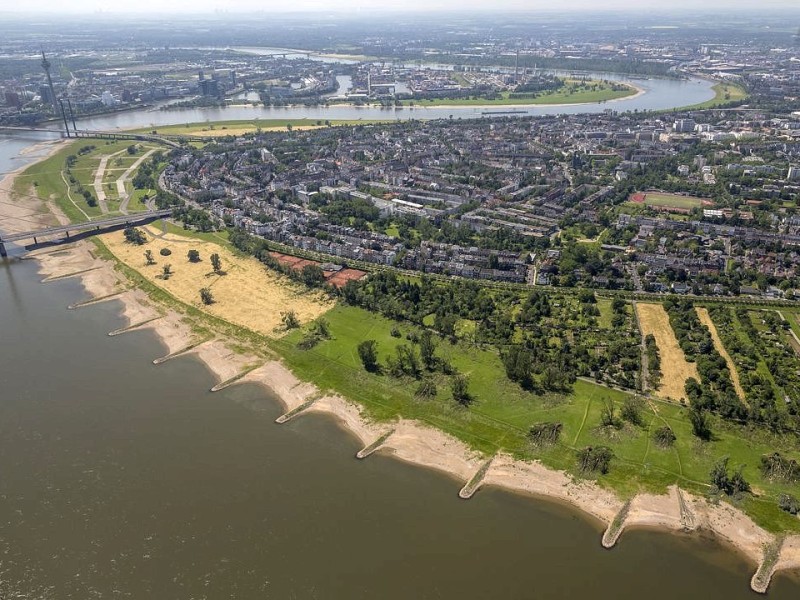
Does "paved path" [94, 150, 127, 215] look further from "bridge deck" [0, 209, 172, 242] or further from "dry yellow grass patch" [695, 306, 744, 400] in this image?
"dry yellow grass patch" [695, 306, 744, 400]

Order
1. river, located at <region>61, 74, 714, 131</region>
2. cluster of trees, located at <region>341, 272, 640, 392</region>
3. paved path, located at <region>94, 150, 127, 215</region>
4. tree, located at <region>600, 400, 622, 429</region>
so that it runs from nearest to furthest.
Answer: tree, located at <region>600, 400, 622, 429</region> < cluster of trees, located at <region>341, 272, 640, 392</region> < paved path, located at <region>94, 150, 127, 215</region> < river, located at <region>61, 74, 714, 131</region>

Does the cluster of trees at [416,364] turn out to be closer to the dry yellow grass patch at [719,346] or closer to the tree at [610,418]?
the tree at [610,418]

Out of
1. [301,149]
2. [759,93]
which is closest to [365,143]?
[301,149]

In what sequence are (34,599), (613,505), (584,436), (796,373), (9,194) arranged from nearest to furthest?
(34,599) < (613,505) < (584,436) < (796,373) < (9,194)

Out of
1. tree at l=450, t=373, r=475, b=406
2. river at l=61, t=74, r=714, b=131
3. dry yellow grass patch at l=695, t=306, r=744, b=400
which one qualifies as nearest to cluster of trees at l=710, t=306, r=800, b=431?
dry yellow grass patch at l=695, t=306, r=744, b=400

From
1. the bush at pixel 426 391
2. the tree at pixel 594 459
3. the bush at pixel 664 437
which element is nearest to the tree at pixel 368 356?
the bush at pixel 426 391

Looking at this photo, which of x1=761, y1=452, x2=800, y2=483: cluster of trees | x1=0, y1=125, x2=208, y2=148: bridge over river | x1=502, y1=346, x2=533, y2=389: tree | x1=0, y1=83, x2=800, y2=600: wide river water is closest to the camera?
x1=0, y1=83, x2=800, y2=600: wide river water

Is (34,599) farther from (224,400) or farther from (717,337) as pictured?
(717,337)

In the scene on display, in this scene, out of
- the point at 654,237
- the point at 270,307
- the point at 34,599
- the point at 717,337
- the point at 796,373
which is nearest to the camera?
the point at 34,599
